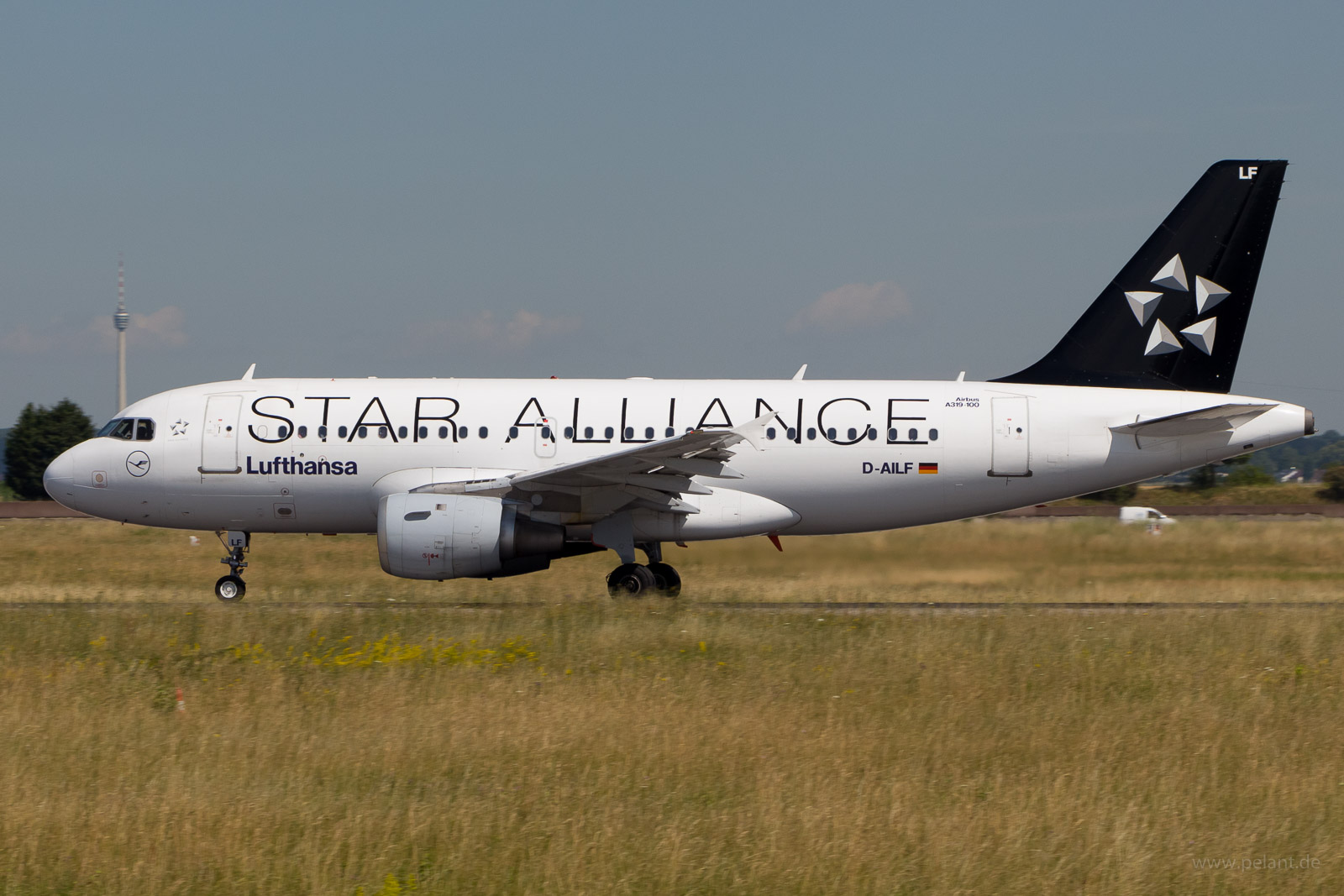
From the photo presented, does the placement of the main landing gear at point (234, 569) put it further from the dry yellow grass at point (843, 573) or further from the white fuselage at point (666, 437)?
the dry yellow grass at point (843, 573)

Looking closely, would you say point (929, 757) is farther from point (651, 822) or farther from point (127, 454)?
point (127, 454)

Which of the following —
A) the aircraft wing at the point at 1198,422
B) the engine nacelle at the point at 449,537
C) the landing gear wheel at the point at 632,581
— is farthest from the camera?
the landing gear wheel at the point at 632,581

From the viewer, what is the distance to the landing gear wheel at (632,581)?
62.9 ft

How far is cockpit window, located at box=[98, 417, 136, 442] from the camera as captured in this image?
20.3 meters

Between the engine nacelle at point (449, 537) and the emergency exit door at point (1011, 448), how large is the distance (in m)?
7.22

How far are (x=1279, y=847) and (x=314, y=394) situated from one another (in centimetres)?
1612

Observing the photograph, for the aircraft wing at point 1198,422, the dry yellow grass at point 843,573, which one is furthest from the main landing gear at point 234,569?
the aircraft wing at point 1198,422

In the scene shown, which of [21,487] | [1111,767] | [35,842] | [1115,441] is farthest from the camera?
[21,487]

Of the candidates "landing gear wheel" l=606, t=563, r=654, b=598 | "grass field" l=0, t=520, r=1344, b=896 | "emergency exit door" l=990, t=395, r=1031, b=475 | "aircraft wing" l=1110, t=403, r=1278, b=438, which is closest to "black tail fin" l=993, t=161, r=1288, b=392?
"emergency exit door" l=990, t=395, r=1031, b=475

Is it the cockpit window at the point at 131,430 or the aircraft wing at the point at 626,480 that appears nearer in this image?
the aircraft wing at the point at 626,480

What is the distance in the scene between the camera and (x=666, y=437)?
19672 millimetres

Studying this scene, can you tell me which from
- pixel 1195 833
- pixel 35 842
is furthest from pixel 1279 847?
pixel 35 842

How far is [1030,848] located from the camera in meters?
7.28

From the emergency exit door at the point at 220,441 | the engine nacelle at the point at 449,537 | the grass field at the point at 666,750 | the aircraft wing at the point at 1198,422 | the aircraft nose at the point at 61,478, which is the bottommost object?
the grass field at the point at 666,750
